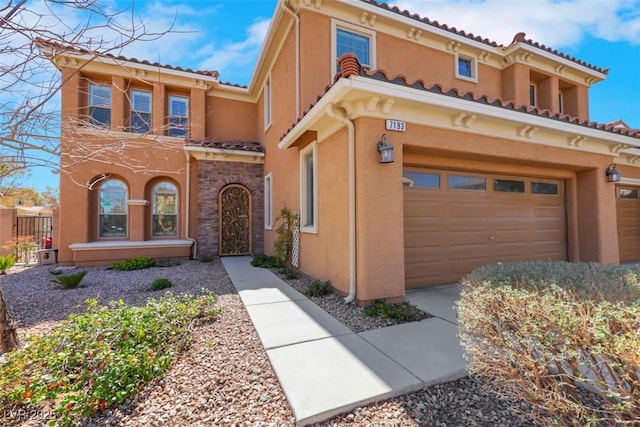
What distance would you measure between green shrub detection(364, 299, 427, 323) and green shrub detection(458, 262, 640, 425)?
173 cm

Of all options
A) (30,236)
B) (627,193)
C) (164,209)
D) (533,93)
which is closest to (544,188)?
(627,193)

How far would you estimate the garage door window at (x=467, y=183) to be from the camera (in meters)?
6.12

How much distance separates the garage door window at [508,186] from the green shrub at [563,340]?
4.52 m

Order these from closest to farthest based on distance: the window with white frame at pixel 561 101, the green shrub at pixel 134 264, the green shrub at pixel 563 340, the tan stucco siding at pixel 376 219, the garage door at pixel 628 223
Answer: the green shrub at pixel 563 340, the tan stucco siding at pixel 376 219, the green shrub at pixel 134 264, the garage door at pixel 628 223, the window with white frame at pixel 561 101

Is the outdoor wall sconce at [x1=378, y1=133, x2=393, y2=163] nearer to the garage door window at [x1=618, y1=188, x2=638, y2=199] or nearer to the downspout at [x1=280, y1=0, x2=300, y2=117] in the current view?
the downspout at [x1=280, y1=0, x2=300, y2=117]

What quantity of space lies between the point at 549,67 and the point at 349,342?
12.0m

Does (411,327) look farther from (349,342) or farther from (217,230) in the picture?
(217,230)

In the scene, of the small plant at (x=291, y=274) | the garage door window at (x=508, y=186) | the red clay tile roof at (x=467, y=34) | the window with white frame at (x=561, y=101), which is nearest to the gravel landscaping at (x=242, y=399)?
the small plant at (x=291, y=274)

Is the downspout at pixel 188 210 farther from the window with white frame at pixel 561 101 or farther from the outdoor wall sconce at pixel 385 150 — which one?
the window with white frame at pixel 561 101

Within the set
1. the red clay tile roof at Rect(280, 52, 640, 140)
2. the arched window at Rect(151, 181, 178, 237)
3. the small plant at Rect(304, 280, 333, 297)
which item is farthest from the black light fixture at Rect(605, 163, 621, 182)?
the arched window at Rect(151, 181, 178, 237)

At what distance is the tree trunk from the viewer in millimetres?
3162

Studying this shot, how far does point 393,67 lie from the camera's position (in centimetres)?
765

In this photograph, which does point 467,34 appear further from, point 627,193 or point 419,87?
point 627,193

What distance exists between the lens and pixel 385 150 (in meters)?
4.45
